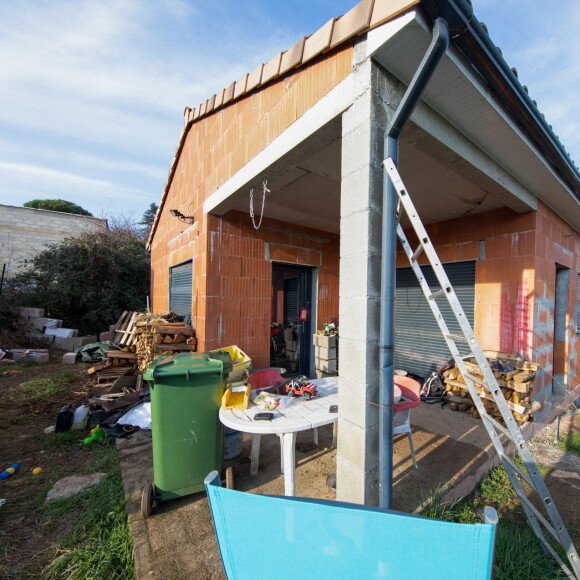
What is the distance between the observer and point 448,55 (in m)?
2.03

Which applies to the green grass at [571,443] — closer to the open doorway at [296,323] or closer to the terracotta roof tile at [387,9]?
the open doorway at [296,323]

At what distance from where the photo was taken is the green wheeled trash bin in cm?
251

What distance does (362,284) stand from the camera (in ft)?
6.72

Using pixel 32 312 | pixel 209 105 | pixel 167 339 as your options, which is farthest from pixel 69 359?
pixel 209 105

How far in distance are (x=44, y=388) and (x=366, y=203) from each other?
23.6 ft

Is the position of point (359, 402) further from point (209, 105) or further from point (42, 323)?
point (42, 323)

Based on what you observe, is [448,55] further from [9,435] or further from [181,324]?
[9,435]

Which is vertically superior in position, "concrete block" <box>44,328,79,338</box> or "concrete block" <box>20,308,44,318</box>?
"concrete block" <box>20,308,44,318</box>

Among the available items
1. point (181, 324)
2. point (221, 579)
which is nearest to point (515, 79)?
point (221, 579)

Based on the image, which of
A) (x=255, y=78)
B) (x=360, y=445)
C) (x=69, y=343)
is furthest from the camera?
(x=69, y=343)

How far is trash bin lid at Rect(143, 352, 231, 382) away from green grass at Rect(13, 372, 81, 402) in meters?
4.50

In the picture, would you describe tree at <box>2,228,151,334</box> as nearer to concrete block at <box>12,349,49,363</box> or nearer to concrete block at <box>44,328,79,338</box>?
concrete block at <box>44,328,79,338</box>

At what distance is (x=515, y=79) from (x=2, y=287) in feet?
49.4

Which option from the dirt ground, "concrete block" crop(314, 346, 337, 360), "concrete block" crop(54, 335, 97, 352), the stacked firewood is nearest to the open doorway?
"concrete block" crop(314, 346, 337, 360)
